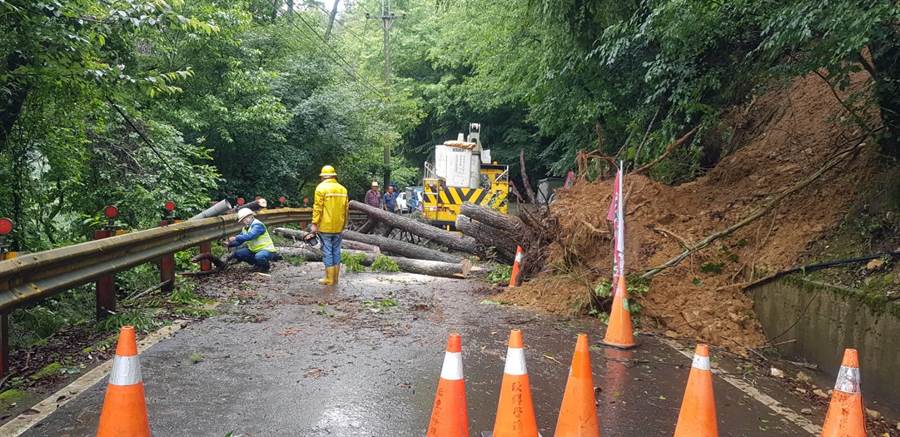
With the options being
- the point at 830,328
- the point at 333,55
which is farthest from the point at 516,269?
the point at 333,55

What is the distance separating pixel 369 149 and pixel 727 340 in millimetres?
18538

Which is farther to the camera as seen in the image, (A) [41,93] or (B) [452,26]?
(B) [452,26]

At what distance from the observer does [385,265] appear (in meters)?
10.8

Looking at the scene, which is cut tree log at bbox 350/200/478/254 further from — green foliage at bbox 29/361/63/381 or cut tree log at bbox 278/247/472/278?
green foliage at bbox 29/361/63/381

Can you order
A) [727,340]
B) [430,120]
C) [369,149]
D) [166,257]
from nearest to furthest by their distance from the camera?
[727,340]
[166,257]
[369,149]
[430,120]

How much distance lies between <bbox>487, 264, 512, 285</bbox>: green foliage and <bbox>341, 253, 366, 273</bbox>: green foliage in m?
2.23

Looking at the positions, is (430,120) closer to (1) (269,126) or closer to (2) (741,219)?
(1) (269,126)

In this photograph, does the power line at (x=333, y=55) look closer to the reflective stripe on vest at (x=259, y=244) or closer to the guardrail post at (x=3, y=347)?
the reflective stripe on vest at (x=259, y=244)

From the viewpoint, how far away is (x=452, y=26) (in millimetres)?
24234

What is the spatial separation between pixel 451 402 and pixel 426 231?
34.2 ft

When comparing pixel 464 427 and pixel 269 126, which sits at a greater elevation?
pixel 269 126

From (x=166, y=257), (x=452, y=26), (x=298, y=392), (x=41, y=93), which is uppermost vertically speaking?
(x=452, y=26)

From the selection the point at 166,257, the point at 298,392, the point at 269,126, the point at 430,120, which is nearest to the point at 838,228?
the point at 298,392

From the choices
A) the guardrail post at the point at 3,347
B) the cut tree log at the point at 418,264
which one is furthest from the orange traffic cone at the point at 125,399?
the cut tree log at the point at 418,264
